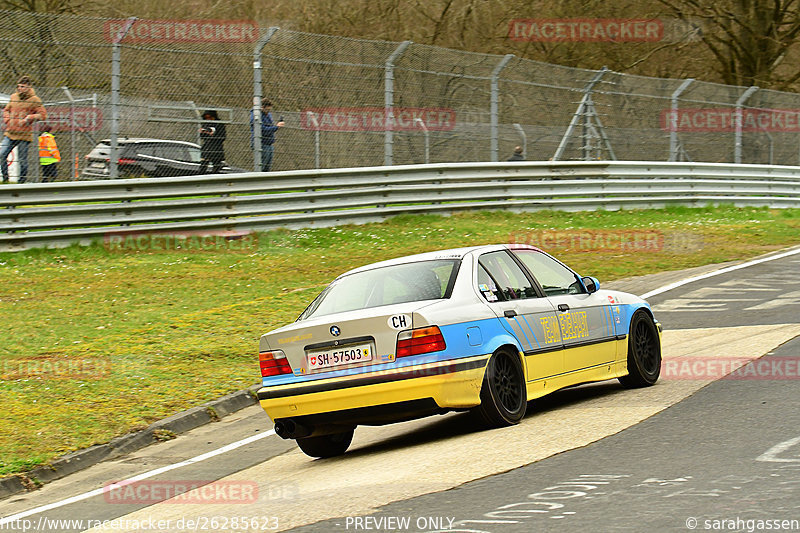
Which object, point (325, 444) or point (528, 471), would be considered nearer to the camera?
point (528, 471)

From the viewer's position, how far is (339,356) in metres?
7.50

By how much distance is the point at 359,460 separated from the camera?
7652mm

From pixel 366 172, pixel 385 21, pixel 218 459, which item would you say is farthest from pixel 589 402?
pixel 385 21

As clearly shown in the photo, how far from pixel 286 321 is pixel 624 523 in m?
7.87

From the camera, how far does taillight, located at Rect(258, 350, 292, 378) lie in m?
7.71

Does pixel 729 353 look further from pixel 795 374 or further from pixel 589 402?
pixel 589 402

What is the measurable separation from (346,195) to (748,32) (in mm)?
19918

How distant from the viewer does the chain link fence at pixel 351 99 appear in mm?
16688
